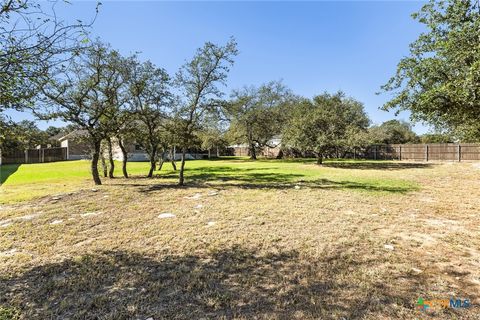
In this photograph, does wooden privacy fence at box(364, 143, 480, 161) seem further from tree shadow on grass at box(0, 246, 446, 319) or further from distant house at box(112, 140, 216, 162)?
tree shadow on grass at box(0, 246, 446, 319)

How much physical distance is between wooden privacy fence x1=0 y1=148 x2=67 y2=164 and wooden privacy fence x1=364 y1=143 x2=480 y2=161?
3260 cm

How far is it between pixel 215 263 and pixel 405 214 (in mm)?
4517

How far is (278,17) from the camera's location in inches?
376

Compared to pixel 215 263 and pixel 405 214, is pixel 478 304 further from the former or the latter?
pixel 405 214

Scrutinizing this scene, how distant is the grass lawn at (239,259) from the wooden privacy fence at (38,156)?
22.2 metres

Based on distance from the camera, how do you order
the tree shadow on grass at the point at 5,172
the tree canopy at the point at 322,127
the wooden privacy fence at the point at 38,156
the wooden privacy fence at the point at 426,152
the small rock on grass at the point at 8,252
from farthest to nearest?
the wooden privacy fence at the point at 38,156
the wooden privacy fence at the point at 426,152
the tree canopy at the point at 322,127
the tree shadow on grass at the point at 5,172
the small rock on grass at the point at 8,252

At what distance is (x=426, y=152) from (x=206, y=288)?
2614 cm

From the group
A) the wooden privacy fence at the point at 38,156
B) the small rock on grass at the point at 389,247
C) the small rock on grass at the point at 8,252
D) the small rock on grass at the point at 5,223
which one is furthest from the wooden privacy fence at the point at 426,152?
the wooden privacy fence at the point at 38,156

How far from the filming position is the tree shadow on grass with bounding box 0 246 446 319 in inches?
87.9

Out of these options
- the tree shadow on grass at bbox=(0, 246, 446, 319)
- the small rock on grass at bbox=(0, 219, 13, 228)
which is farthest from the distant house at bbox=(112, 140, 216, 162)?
the tree shadow on grass at bbox=(0, 246, 446, 319)

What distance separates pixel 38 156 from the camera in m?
24.1

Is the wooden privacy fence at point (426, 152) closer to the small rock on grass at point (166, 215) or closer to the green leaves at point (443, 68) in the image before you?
the green leaves at point (443, 68)

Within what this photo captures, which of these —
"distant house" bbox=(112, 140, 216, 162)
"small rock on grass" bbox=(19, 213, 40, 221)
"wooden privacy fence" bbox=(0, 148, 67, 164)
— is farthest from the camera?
"distant house" bbox=(112, 140, 216, 162)

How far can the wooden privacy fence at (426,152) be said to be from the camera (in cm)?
2012
